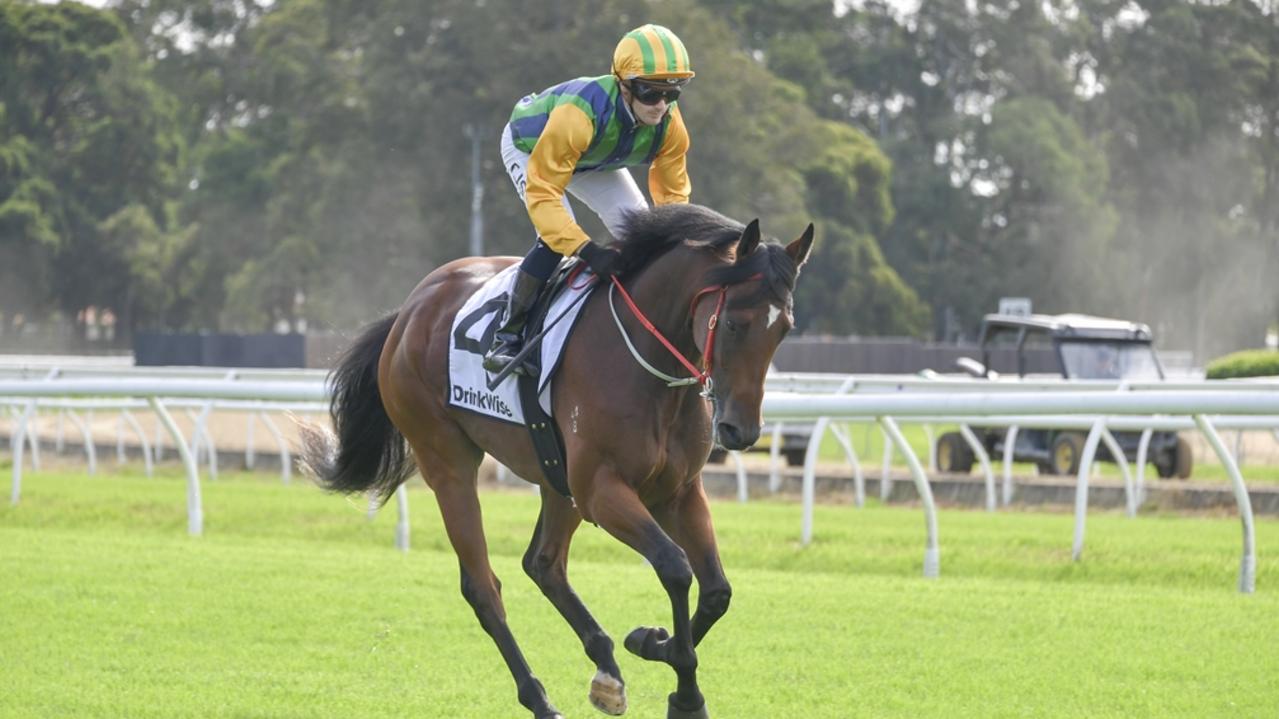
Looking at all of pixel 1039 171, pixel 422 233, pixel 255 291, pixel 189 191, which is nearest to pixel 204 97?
pixel 189 191

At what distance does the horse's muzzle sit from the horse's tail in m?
2.36

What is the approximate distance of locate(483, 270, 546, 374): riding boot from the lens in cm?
532

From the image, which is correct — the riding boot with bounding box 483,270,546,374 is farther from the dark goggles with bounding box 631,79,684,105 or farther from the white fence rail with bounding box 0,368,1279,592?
the white fence rail with bounding box 0,368,1279,592

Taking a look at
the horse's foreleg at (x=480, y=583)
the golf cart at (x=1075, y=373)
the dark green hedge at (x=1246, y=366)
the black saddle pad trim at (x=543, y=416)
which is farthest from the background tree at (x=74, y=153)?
the black saddle pad trim at (x=543, y=416)

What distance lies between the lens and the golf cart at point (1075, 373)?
600 inches

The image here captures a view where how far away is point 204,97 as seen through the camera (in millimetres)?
51906

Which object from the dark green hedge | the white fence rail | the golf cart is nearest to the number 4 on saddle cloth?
the white fence rail

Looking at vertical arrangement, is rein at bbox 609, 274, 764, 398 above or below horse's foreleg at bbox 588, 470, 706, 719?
above

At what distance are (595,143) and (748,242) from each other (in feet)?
2.84

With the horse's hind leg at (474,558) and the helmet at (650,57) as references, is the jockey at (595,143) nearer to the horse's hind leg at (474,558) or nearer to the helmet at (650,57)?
the helmet at (650,57)

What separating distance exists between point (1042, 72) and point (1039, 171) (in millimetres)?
5588

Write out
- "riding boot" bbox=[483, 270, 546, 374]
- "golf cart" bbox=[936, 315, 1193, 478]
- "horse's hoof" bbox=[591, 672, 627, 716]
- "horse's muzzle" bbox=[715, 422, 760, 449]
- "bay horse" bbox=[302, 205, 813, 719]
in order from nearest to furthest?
"horse's muzzle" bbox=[715, 422, 760, 449], "bay horse" bbox=[302, 205, 813, 719], "horse's hoof" bbox=[591, 672, 627, 716], "riding boot" bbox=[483, 270, 546, 374], "golf cart" bbox=[936, 315, 1193, 478]

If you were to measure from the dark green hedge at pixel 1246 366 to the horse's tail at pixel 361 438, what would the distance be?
12868mm

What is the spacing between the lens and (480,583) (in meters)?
5.48
